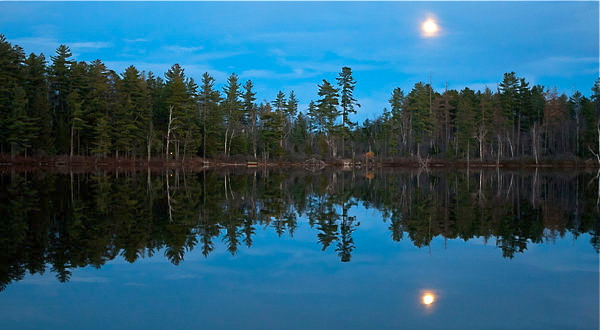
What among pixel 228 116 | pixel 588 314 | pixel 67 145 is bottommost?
pixel 588 314

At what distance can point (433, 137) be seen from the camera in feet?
234

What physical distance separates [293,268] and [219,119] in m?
56.0

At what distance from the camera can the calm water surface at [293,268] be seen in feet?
18.7

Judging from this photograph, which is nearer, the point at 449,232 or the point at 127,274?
the point at 127,274

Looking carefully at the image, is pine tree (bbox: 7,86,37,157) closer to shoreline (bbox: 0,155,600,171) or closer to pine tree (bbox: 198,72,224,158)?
shoreline (bbox: 0,155,600,171)

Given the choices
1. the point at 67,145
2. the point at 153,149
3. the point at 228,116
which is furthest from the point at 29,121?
the point at 228,116

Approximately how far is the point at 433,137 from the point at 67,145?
161 feet

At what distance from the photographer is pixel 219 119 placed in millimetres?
62562

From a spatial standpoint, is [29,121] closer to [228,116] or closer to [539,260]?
[228,116]

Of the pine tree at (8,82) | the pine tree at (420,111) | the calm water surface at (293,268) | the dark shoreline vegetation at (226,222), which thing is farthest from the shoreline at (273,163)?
the calm water surface at (293,268)

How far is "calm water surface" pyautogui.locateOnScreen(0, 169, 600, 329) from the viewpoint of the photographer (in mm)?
5688

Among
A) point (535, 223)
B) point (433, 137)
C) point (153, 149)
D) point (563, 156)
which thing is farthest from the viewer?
point (433, 137)

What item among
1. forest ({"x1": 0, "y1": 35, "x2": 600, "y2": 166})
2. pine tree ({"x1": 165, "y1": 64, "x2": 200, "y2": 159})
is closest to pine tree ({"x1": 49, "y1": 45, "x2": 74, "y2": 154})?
forest ({"x1": 0, "y1": 35, "x2": 600, "y2": 166})

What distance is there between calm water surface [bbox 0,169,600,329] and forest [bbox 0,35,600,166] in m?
38.7
